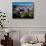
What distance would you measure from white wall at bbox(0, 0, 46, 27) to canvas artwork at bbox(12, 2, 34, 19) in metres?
0.10

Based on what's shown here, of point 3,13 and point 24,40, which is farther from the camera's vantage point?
point 3,13

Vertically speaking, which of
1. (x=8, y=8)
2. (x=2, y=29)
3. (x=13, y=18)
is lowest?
(x=2, y=29)

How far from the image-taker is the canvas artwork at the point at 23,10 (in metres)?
5.12

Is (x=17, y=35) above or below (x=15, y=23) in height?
below

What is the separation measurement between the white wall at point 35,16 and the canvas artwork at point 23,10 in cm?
10

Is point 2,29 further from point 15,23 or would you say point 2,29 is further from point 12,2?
point 12,2

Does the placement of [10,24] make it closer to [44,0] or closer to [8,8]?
[8,8]

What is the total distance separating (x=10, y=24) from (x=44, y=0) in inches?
54.8

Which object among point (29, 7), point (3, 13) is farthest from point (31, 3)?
point (3, 13)

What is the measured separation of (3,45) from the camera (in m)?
4.96

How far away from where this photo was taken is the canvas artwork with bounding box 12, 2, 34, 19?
16.8ft

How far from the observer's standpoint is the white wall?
16.8 ft

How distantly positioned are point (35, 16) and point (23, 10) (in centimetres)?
45

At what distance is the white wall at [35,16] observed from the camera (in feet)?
16.8
